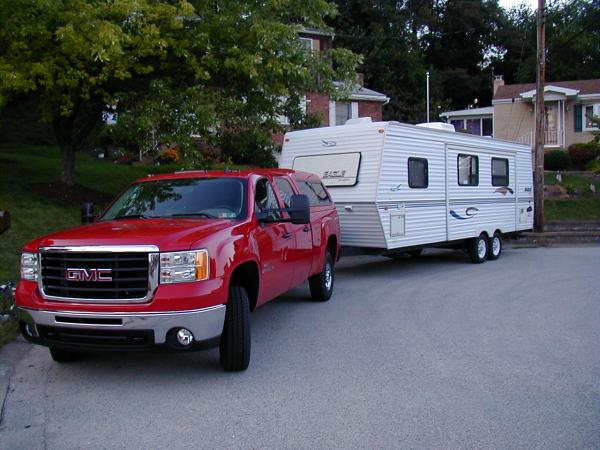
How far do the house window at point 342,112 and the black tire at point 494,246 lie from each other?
15.4 m

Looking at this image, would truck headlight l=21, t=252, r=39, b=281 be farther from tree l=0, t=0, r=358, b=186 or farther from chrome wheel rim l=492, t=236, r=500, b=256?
chrome wheel rim l=492, t=236, r=500, b=256

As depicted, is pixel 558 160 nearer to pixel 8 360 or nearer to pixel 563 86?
pixel 563 86

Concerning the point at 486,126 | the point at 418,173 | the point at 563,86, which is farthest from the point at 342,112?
the point at 418,173

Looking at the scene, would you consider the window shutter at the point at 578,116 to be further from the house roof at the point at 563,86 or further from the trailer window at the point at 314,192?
the trailer window at the point at 314,192

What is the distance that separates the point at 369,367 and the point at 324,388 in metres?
0.79

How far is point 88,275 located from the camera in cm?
531

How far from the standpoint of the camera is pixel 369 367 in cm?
608

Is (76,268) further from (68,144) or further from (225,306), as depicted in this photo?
(68,144)

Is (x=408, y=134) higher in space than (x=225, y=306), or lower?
higher

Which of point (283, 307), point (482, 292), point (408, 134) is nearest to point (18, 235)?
point (283, 307)

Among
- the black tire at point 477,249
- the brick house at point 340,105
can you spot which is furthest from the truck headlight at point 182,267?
the brick house at point 340,105

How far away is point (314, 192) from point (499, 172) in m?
7.49

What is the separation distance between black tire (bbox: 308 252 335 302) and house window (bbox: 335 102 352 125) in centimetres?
2057

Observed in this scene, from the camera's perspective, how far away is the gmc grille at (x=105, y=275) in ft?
17.2
